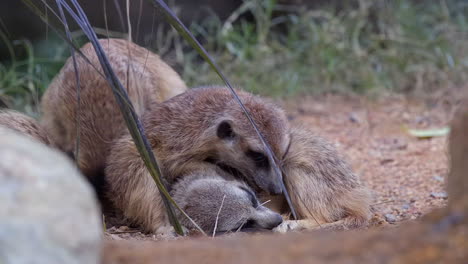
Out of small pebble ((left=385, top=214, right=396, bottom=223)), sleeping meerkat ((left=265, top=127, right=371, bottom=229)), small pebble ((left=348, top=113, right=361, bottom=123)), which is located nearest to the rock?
sleeping meerkat ((left=265, top=127, right=371, bottom=229))

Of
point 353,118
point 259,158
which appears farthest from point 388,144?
point 259,158

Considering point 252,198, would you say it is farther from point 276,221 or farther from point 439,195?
point 439,195

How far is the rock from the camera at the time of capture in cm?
159

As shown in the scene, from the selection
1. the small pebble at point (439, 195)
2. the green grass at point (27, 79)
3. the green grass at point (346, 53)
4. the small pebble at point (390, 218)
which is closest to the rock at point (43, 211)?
the small pebble at point (390, 218)

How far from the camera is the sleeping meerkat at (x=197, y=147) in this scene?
3.90 m

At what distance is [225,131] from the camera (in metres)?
4.02

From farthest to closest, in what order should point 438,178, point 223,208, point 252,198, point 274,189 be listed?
point 438,178 → point 274,189 → point 252,198 → point 223,208

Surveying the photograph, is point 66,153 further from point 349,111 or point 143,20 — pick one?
point 143,20

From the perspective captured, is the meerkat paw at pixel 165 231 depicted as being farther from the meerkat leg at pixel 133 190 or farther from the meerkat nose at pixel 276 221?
the meerkat nose at pixel 276 221

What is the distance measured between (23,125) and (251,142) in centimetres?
143

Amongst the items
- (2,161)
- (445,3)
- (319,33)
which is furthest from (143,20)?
(2,161)

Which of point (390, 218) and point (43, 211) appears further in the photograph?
point (390, 218)

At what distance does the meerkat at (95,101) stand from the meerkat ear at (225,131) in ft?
2.37

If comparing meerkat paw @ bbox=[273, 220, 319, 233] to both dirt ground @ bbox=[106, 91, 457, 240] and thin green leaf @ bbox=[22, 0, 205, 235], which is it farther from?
thin green leaf @ bbox=[22, 0, 205, 235]
